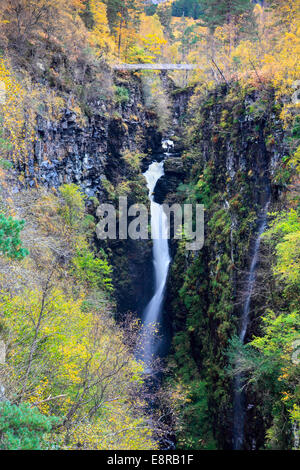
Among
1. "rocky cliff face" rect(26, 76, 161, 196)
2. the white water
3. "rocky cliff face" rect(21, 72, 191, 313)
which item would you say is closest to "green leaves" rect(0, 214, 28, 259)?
"rocky cliff face" rect(26, 76, 161, 196)

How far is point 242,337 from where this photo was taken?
1396 cm

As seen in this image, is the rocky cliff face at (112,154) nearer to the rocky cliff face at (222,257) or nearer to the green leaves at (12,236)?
the rocky cliff face at (222,257)

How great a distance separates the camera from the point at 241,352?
12.0 meters

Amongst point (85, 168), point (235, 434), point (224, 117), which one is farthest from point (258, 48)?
point (235, 434)

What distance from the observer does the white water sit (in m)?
24.5

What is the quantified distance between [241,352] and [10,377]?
857cm

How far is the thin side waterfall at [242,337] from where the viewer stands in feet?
43.4

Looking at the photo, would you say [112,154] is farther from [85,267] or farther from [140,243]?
[85,267]

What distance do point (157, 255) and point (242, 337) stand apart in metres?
14.5

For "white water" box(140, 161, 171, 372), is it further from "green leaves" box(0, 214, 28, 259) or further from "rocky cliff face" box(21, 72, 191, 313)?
"green leaves" box(0, 214, 28, 259)

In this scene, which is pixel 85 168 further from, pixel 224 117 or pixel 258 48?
pixel 258 48

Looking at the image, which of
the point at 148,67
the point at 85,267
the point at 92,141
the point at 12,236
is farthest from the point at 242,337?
the point at 148,67

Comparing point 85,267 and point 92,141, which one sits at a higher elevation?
point 92,141

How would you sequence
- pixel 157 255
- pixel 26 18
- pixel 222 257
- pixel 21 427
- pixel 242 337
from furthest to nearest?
pixel 157 255 → pixel 222 257 → pixel 26 18 → pixel 242 337 → pixel 21 427
